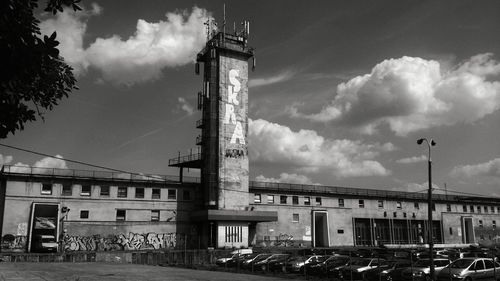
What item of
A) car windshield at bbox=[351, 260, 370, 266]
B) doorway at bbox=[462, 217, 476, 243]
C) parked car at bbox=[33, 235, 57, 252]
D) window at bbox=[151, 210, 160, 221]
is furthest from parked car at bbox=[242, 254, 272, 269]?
doorway at bbox=[462, 217, 476, 243]

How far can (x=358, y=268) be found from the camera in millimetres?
30969

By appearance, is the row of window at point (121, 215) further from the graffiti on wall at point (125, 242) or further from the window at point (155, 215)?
the graffiti on wall at point (125, 242)

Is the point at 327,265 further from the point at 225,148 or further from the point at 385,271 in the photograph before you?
the point at 225,148

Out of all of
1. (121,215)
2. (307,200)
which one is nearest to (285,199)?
(307,200)

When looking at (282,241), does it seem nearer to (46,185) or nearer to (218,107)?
(218,107)

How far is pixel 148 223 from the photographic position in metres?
57.1

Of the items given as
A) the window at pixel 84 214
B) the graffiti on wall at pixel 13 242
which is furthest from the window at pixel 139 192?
the graffiti on wall at pixel 13 242

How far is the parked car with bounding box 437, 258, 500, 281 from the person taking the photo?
2623 cm

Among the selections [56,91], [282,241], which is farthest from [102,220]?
[56,91]

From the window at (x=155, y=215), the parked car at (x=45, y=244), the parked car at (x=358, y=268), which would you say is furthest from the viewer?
the window at (x=155, y=215)

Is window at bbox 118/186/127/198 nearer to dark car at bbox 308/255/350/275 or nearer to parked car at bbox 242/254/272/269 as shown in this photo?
parked car at bbox 242/254/272/269

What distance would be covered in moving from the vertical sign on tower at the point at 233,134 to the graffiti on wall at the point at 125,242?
8082mm

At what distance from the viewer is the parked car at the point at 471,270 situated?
26234 millimetres

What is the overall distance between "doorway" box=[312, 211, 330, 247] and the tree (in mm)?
63364
